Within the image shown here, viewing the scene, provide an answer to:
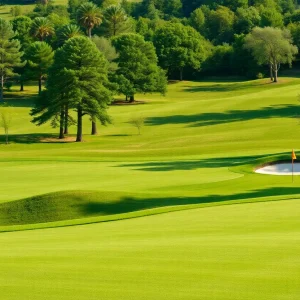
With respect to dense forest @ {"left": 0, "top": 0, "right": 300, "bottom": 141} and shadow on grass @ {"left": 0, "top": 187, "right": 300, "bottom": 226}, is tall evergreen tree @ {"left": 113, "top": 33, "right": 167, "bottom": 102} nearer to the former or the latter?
dense forest @ {"left": 0, "top": 0, "right": 300, "bottom": 141}

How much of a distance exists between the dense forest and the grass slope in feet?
192

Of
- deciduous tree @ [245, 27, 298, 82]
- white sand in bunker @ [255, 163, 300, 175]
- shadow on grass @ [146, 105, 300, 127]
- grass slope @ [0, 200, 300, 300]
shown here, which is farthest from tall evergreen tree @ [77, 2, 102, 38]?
grass slope @ [0, 200, 300, 300]

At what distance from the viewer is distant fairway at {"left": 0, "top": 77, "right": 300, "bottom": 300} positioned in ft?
39.7

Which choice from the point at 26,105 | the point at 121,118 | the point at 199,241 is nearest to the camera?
the point at 199,241

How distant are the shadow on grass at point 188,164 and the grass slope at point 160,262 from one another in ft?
76.6

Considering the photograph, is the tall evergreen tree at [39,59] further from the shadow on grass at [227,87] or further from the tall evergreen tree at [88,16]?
the shadow on grass at [227,87]

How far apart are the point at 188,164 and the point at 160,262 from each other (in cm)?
3279

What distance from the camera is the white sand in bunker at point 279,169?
4109cm

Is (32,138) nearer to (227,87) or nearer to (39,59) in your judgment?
(39,59)

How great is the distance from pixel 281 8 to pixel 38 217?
556 ft

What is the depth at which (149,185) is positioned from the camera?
35.0 metres

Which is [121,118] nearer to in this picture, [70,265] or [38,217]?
[38,217]

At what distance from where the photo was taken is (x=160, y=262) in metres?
13.8

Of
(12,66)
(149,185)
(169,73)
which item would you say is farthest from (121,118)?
(149,185)
